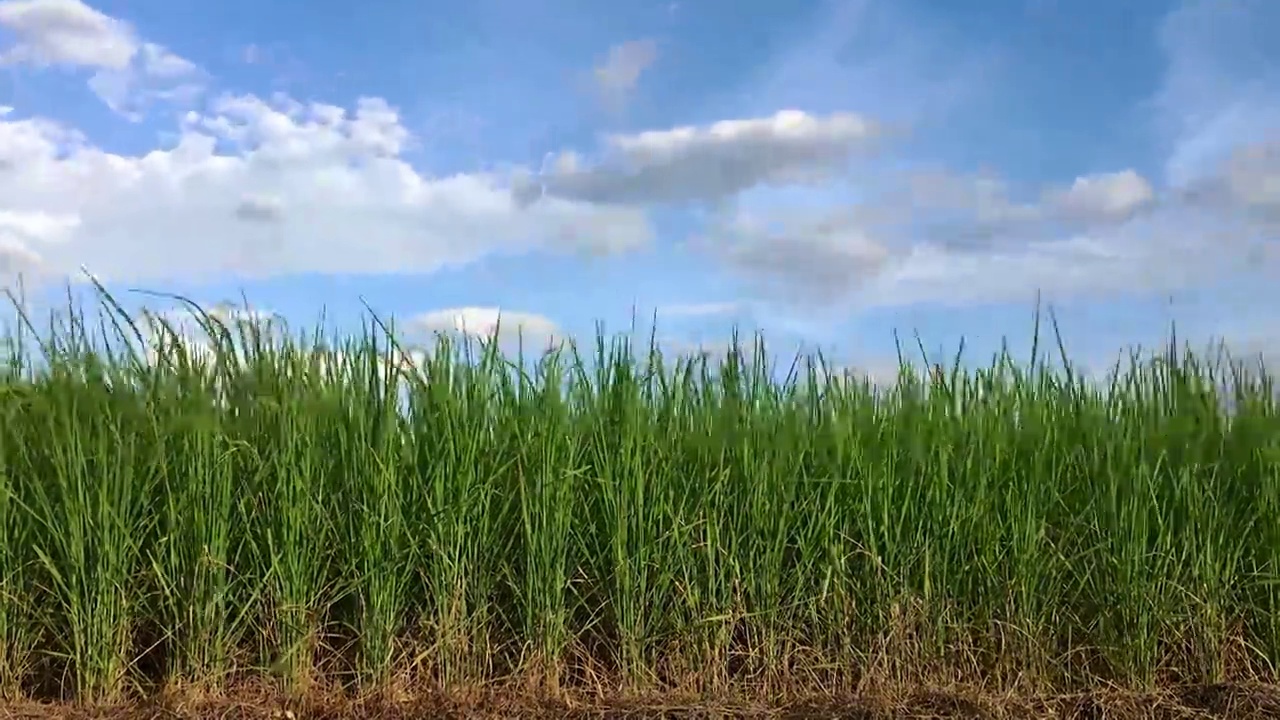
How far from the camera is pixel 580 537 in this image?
361cm

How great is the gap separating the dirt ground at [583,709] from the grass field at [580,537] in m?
0.09

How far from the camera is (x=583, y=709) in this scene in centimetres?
341

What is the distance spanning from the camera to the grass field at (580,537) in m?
3.56

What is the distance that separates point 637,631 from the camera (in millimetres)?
3562

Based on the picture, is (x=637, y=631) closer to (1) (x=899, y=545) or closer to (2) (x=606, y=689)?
(2) (x=606, y=689)

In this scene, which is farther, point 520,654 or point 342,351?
point 342,351

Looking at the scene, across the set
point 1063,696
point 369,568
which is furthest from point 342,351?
point 1063,696

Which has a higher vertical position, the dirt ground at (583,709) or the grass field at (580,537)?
the grass field at (580,537)

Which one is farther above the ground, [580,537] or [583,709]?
[580,537]

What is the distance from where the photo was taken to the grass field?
3.56 meters

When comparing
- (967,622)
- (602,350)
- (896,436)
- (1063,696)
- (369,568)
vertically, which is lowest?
(1063,696)

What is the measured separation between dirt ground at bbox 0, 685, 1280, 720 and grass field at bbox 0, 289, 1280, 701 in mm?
88

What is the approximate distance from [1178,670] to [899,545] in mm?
1056

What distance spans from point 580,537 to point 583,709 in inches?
20.1
